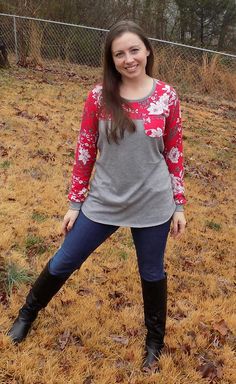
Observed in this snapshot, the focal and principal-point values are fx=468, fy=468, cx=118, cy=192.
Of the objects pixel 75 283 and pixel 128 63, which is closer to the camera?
pixel 128 63

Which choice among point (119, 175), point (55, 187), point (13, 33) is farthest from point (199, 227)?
point (13, 33)

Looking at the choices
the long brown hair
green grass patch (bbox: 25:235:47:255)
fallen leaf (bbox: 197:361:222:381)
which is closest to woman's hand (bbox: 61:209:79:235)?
the long brown hair

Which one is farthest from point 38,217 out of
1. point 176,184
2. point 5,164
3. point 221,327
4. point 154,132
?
point 154,132

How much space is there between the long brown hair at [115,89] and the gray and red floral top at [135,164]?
37mm

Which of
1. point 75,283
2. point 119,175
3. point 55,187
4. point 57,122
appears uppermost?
point 119,175

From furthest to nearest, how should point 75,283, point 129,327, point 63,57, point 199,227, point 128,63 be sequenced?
point 63,57 → point 199,227 → point 75,283 → point 129,327 → point 128,63

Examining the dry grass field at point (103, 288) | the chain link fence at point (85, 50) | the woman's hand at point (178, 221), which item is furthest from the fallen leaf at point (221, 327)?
the chain link fence at point (85, 50)

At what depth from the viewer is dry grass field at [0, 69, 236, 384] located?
2.89 meters

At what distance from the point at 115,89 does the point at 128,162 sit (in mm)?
367

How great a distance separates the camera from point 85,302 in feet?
11.5

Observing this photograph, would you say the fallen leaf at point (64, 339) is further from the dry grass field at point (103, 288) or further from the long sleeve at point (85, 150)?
the long sleeve at point (85, 150)

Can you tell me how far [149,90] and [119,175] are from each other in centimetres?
45

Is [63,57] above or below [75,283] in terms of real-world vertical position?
below

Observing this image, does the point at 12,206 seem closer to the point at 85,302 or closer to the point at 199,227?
the point at 85,302
